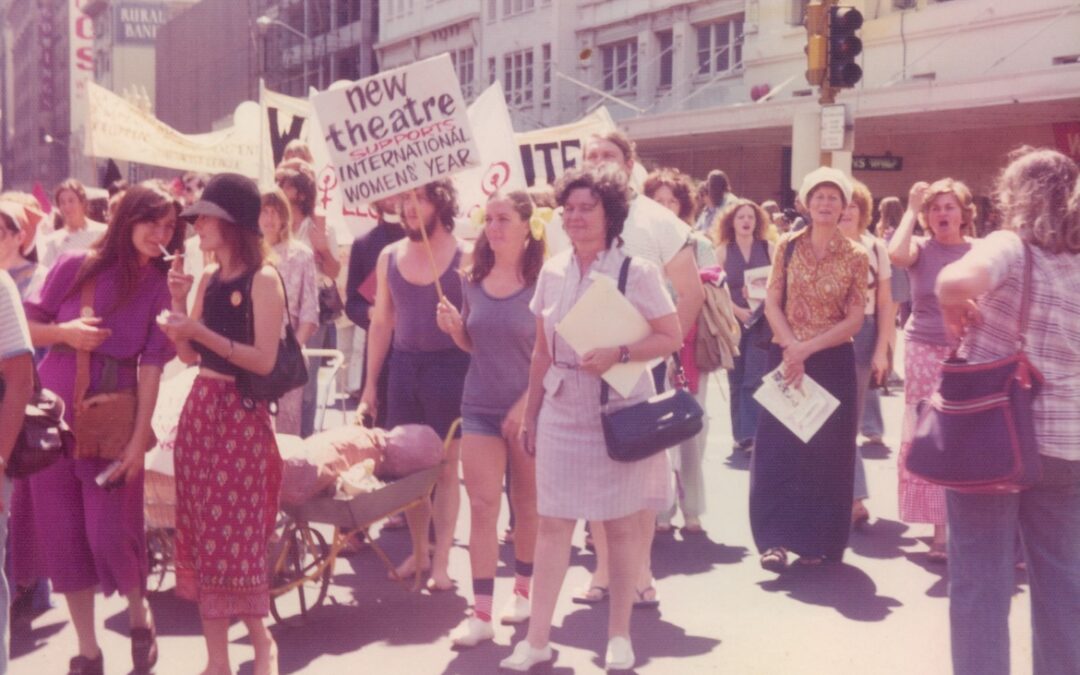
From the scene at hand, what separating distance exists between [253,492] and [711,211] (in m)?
8.38

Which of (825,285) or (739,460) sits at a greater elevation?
(825,285)

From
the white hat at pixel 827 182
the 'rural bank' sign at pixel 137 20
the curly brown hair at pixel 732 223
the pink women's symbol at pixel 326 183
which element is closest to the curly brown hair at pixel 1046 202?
the white hat at pixel 827 182

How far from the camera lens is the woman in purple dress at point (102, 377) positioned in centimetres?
536

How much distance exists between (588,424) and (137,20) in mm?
100961

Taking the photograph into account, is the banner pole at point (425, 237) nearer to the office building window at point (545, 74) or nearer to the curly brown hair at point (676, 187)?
the curly brown hair at point (676, 187)

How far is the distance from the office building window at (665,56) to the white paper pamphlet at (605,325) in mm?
→ 32958

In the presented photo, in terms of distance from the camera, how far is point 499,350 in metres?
6.15

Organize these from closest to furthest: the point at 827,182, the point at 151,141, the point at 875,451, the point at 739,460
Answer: the point at 827,182
the point at 739,460
the point at 875,451
the point at 151,141

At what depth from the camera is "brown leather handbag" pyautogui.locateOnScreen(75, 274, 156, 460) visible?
5309 mm

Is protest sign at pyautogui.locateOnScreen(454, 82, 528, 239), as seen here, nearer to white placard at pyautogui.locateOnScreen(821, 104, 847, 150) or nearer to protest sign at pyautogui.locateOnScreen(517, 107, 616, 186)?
protest sign at pyautogui.locateOnScreen(517, 107, 616, 186)

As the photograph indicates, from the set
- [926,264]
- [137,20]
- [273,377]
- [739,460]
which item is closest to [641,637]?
[273,377]

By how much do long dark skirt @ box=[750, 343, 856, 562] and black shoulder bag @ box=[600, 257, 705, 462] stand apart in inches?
83.6

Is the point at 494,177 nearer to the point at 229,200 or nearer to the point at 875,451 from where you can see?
the point at 875,451

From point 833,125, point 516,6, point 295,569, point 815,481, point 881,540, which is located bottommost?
point 881,540
